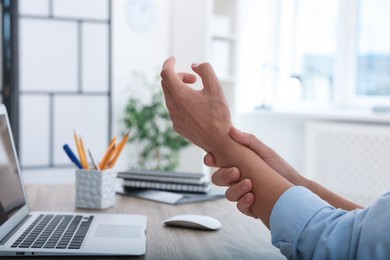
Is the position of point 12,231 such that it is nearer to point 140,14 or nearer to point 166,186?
point 166,186

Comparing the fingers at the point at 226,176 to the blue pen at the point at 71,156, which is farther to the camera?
the blue pen at the point at 71,156

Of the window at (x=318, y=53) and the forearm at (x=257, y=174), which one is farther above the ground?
the window at (x=318, y=53)

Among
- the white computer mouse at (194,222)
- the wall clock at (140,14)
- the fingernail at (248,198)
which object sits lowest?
the white computer mouse at (194,222)

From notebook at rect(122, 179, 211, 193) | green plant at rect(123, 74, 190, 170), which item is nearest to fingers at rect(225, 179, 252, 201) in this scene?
notebook at rect(122, 179, 211, 193)

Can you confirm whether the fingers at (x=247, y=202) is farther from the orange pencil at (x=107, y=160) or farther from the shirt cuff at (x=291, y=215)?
the orange pencil at (x=107, y=160)

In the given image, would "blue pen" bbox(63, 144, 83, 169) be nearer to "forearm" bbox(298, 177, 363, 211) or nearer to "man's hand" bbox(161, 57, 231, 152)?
"man's hand" bbox(161, 57, 231, 152)

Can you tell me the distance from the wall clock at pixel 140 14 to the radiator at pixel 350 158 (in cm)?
136

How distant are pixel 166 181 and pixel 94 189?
28 centimetres

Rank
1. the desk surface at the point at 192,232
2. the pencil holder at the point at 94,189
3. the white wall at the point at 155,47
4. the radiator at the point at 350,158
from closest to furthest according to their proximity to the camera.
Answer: the desk surface at the point at 192,232, the pencil holder at the point at 94,189, the radiator at the point at 350,158, the white wall at the point at 155,47

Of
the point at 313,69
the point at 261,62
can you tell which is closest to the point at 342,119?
the point at 313,69

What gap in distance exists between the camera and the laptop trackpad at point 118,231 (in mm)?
968

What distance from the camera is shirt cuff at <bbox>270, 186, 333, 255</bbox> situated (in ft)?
2.42

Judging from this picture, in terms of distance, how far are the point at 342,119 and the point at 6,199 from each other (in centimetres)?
248

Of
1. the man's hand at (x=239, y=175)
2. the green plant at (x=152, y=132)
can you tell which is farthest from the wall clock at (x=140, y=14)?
the man's hand at (x=239, y=175)
